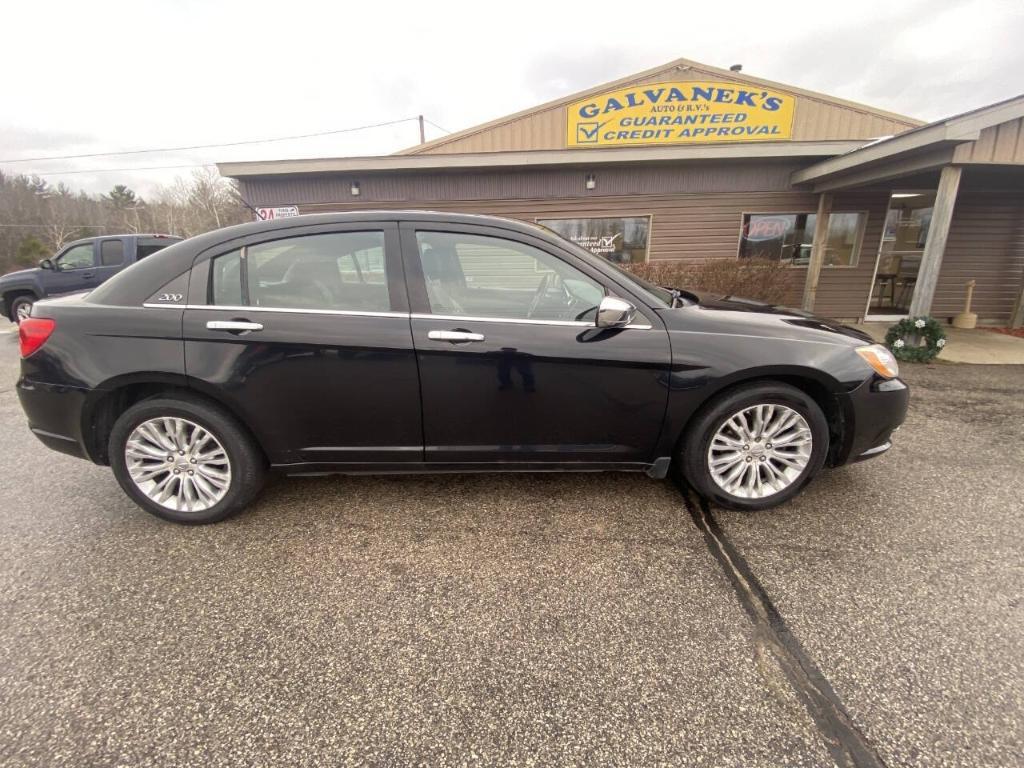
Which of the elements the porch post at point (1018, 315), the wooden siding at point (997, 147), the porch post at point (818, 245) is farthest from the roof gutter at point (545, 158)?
the porch post at point (1018, 315)

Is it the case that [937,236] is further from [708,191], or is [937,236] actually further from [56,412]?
[56,412]

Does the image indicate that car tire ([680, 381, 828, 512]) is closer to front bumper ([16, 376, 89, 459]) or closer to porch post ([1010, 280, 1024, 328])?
front bumper ([16, 376, 89, 459])

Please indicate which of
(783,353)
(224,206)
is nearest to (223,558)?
(783,353)

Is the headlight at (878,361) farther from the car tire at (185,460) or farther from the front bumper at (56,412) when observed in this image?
the front bumper at (56,412)

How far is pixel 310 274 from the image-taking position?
94.1 inches

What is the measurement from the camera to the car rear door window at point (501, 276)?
239 cm

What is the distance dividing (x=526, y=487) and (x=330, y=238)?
1.80 meters

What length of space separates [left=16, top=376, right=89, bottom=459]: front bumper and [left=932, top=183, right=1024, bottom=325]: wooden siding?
1265 centimetres

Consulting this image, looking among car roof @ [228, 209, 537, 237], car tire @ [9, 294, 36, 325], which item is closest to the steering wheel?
car roof @ [228, 209, 537, 237]

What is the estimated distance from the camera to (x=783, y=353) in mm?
2387

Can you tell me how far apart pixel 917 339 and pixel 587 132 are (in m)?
6.93

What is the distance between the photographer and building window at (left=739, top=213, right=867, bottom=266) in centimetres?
893

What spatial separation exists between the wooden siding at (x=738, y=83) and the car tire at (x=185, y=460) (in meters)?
8.63

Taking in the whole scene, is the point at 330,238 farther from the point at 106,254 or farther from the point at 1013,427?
the point at 106,254
